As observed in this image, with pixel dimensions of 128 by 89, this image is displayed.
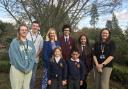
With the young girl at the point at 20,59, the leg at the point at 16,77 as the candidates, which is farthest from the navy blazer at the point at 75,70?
the leg at the point at 16,77

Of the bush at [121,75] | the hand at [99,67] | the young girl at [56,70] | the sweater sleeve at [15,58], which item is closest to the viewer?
the sweater sleeve at [15,58]

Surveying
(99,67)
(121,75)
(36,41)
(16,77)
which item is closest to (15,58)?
(16,77)

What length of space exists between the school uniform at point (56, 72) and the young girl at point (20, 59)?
2.36 feet

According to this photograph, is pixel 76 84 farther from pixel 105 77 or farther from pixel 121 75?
pixel 121 75

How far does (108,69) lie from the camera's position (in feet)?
27.3

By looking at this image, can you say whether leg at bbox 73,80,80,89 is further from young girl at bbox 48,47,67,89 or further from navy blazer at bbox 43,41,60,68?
navy blazer at bbox 43,41,60,68

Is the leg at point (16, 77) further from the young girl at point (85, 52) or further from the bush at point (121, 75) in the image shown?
the bush at point (121, 75)

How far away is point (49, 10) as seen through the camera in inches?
457

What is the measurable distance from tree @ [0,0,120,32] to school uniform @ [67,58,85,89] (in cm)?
362

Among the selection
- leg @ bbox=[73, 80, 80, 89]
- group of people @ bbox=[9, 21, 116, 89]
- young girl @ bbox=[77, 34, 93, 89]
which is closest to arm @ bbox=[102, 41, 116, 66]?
group of people @ bbox=[9, 21, 116, 89]

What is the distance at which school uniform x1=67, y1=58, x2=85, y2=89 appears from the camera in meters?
8.23

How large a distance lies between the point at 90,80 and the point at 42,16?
12.4 feet

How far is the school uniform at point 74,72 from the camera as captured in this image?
27.0ft

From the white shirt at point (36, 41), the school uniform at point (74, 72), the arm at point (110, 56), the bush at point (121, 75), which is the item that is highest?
the white shirt at point (36, 41)
